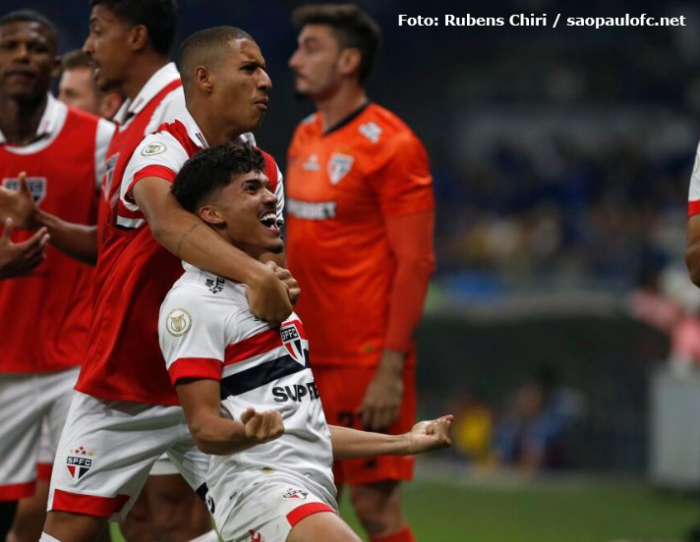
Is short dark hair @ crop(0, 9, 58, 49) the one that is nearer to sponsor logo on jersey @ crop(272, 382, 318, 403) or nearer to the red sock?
sponsor logo on jersey @ crop(272, 382, 318, 403)

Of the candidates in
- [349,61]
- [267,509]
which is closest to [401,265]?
[349,61]

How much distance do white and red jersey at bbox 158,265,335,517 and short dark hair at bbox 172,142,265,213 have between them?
25cm

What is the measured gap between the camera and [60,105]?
5.86 m

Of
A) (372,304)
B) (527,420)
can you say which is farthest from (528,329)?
(372,304)

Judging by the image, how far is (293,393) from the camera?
4.10 metres

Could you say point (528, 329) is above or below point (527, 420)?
above

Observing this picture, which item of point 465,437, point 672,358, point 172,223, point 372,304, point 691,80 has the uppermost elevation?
point 691,80

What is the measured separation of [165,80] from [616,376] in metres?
9.27

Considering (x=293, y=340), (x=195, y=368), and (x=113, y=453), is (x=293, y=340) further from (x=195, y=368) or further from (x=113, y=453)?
(x=113, y=453)

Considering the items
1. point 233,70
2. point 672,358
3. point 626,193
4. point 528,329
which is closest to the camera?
point 233,70

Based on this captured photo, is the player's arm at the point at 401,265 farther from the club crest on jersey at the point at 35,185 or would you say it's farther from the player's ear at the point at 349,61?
the club crest on jersey at the point at 35,185

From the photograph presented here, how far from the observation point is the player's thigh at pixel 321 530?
12.5 feet

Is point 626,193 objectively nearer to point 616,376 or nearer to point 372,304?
point 616,376

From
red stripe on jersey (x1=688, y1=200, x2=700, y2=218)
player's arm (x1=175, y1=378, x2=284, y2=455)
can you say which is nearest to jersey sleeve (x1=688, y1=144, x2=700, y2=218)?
red stripe on jersey (x1=688, y1=200, x2=700, y2=218)
